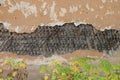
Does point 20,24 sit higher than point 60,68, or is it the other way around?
point 20,24

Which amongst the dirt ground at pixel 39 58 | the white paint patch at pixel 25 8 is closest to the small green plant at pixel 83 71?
the dirt ground at pixel 39 58

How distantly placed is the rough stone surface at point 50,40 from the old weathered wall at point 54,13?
0.06m

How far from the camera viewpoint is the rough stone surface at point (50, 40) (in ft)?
12.8

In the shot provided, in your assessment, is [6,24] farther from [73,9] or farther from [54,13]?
[73,9]

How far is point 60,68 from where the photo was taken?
3.53 m

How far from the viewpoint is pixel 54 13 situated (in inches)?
156

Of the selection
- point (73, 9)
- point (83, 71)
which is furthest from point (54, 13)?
point (83, 71)

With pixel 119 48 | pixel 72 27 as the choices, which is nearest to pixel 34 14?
pixel 72 27

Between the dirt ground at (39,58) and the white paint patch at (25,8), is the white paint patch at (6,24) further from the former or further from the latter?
the dirt ground at (39,58)

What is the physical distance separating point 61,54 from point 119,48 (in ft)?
2.13

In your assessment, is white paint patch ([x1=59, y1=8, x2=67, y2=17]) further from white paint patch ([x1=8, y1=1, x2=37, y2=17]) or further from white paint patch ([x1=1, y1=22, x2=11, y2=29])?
white paint patch ([x1=1, y1=22, x2=11, y2=29])

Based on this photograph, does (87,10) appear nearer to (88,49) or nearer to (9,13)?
(88,49)

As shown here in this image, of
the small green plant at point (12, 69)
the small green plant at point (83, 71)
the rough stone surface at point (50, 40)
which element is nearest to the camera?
the small green plant at point (83, 71)

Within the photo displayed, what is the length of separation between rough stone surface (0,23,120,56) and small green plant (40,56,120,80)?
26cm
